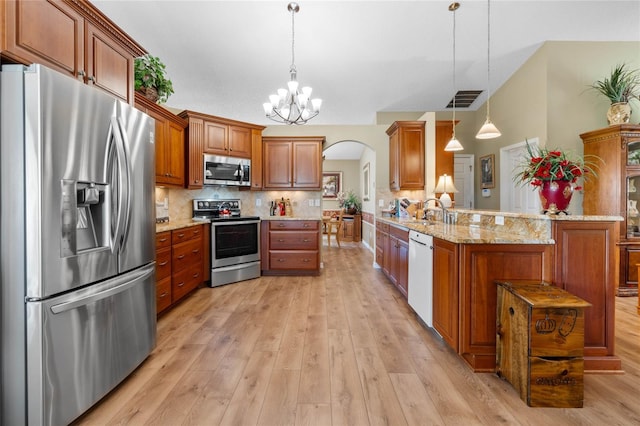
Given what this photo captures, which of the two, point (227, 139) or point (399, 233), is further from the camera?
point (227, 139)

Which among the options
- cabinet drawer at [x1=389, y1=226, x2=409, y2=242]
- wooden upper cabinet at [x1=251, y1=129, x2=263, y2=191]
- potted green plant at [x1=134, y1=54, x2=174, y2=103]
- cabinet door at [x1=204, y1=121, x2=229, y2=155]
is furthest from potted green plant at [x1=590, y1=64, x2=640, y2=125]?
potted green plant at [x1=134, y1=54, x2=174, y2=103]

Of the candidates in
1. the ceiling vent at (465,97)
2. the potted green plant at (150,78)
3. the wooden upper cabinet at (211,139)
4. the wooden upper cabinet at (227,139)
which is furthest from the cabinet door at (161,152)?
the ceiling vent at (465,97)

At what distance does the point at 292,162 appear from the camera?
4.70 metres

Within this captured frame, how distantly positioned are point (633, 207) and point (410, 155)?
285cm

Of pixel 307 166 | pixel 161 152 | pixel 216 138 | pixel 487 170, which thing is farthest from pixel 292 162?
pixel 487 170

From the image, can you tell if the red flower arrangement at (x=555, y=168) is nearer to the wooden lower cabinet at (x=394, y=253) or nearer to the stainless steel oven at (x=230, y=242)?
the wooden lower cabinet at (x=394, y=253)

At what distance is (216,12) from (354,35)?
1.64m

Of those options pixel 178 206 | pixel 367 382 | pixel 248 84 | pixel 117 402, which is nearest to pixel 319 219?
pixel 178 206

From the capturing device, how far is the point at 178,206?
401 centimetres

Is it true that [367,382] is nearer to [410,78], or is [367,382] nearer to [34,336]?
[34,336]

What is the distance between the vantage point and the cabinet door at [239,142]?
4.26 metres

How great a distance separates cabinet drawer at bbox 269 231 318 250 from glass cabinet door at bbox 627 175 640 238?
412 centimetres

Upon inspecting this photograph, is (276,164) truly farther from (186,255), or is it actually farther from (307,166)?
(186,255)

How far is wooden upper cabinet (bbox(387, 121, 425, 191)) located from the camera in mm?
4668
